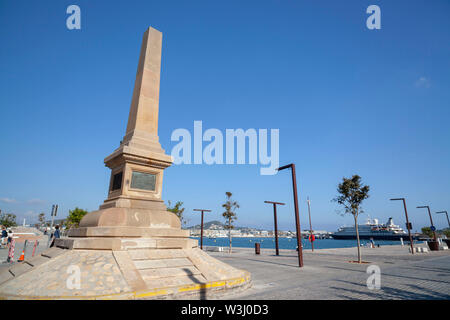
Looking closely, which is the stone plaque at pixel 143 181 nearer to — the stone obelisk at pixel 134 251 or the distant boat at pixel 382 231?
the stone obelisk at pixel 134 251

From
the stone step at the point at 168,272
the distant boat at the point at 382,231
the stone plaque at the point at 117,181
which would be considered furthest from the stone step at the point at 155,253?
the distant boat at the point at 382,231

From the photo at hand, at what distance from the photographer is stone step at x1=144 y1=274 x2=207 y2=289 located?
5699 millimetres

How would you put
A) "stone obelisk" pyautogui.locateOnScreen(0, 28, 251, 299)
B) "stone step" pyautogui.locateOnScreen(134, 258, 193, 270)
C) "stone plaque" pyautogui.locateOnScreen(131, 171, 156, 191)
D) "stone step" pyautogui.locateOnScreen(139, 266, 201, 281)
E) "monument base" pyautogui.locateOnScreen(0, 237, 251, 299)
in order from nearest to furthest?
"monument base" pyautogui.locateOnScreen(0, 237, 251, 299) → "stone obelisk" pyautogui.locateOnScreen(0, 28, 251, 299) → "stone step" pyautogui.locateOnScreen(139, 266, 201, 281) → "stone step" pyautogui.locateOnScreen(134, 258, 193, 270) → "stone plaque" pyautogui.locateOnScreen(131, 171, 156, 191)

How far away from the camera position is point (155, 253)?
708 centimetres

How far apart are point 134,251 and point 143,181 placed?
109 inches

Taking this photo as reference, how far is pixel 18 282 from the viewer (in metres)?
5.47

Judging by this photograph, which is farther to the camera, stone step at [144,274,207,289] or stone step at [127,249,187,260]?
stone step at [127,249,187,260]

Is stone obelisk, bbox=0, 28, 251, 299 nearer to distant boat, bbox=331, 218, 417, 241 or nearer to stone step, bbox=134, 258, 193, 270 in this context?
stone step, bbox=134, 258, 193, 270

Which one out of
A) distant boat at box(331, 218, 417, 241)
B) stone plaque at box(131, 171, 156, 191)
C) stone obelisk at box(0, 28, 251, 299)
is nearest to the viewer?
stone obelisk at box(0, 28, 251, 299)

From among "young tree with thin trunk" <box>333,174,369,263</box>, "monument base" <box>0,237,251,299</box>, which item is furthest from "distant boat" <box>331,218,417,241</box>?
"monument base" <box>0,237,251,299</box>

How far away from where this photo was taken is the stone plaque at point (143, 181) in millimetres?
8609
